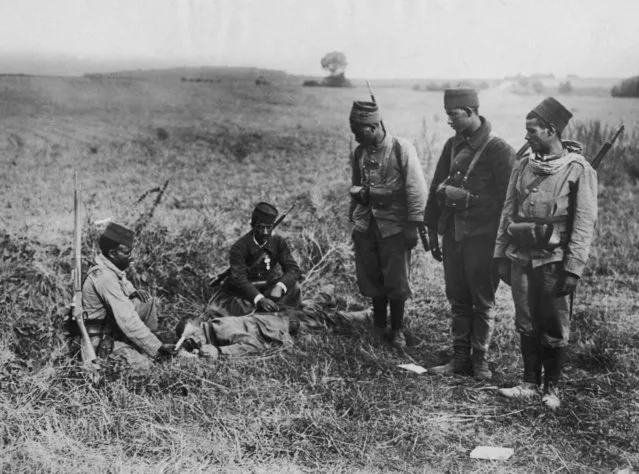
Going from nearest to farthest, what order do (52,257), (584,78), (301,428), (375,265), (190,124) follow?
(301,428) → (375,265) → (52,257) → (584,78) → (190,124)

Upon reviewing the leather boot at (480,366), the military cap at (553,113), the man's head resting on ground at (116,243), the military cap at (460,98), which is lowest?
the leather boot at (480,366)

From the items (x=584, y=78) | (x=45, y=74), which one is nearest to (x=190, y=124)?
(x=45, y=74)

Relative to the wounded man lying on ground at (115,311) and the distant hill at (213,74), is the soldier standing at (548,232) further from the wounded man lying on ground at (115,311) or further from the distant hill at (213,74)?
the distant hill at (213,74)

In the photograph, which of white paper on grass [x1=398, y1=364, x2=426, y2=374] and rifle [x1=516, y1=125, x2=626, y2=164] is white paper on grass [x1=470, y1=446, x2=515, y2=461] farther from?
rifle [x1=516, y1=125, x2=626, y2=164]

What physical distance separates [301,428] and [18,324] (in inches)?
106

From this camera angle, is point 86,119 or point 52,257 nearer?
point 52,257

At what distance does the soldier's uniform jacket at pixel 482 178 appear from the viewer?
184 inches

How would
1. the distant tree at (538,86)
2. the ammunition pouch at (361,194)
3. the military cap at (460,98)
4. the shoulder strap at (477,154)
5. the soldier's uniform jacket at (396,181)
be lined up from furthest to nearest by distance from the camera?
the distant tree at (538,86) < the ammunition pouch at (361,194) < the soldier's uniform jacket at (396,181) < the shoulder strap at (477,154) < the military cap at (460,98)

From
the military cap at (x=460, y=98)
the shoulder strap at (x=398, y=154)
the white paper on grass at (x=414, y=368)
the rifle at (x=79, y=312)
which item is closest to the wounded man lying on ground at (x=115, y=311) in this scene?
the rifle at (x=79, y=312)

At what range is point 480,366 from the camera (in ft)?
16.2

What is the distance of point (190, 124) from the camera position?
40.5 ft

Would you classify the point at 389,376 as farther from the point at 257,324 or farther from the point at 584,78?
the point at 584,78

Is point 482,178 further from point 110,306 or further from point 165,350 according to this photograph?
point 110,306

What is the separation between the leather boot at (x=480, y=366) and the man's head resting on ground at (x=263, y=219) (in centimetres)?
219
